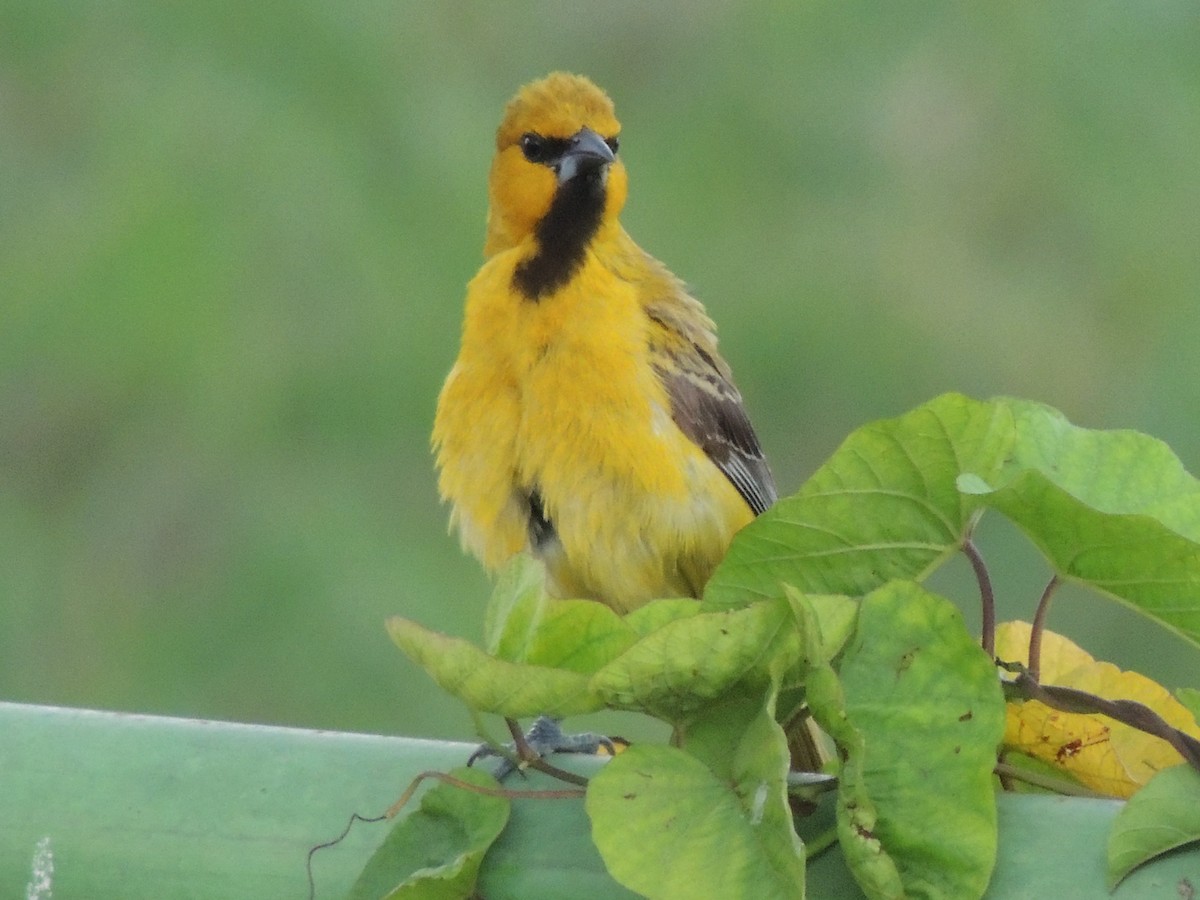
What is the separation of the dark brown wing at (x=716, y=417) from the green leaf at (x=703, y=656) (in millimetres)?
1451

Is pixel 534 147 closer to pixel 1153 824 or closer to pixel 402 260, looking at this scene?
pixel 1153 824

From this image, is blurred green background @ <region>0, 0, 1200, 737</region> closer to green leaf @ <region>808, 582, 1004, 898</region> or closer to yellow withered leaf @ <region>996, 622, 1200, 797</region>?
yellow withered leaf @ <region>996, 622, 1200, 797</region>

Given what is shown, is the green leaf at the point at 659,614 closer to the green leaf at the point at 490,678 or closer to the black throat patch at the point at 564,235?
the green leaf at the point at 490,678

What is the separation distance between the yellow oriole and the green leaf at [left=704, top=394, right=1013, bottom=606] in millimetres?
1195

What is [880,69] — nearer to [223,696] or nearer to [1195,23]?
[1195,23]

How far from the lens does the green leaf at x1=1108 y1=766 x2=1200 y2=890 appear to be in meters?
0.92

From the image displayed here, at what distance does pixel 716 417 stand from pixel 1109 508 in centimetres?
149

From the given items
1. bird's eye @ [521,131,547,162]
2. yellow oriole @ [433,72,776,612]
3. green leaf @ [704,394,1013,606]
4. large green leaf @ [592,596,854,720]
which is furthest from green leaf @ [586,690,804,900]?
bird's eye @ [521,131,547,162]

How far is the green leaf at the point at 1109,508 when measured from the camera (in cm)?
97

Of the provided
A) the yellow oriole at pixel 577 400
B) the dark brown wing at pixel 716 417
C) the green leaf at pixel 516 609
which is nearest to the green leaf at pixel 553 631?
the green leaf at pixel 516 609

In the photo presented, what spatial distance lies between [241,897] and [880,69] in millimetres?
4496

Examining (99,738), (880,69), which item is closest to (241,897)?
(99,738)

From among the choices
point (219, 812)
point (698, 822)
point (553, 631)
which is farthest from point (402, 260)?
point (698, 822)

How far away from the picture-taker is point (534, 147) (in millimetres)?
2453
